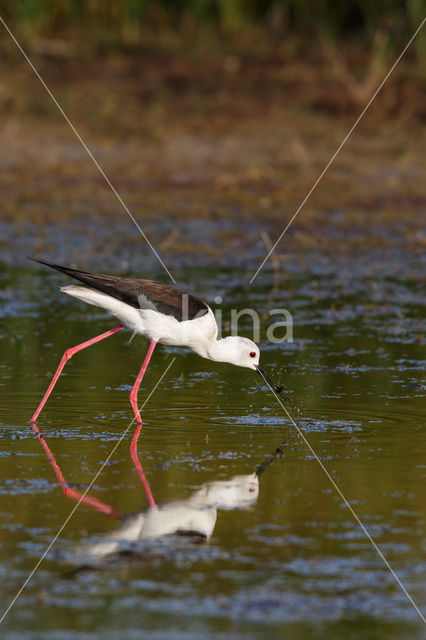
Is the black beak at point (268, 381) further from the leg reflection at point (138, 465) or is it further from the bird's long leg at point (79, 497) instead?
the bird's long leg at point (79, 497)

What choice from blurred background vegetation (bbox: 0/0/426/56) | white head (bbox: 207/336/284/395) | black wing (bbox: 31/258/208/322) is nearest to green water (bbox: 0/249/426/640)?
white head (bbox: 207/336/284/395)

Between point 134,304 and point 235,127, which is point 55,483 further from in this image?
point 235,127

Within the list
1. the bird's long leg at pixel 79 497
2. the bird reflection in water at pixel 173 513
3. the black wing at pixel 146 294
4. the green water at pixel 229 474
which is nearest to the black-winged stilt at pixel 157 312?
the black wing at pixel 146 294

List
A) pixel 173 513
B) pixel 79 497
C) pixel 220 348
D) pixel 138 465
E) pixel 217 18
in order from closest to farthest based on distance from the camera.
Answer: pixel 173 513 → pixel 79 497 → pixel 138 465 → pixel 220 348 → pixel 217 18

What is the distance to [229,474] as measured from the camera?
561cm

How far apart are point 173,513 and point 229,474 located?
2.09ft

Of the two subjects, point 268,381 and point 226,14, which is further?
point 226,14

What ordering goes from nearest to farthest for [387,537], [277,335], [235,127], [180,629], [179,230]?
[180,629] → [387,537] → [277,335] → [179,230] → [235,127]

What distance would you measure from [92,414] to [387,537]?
241 cm

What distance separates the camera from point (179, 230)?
12.8m

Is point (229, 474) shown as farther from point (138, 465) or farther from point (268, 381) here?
point (268, 381)

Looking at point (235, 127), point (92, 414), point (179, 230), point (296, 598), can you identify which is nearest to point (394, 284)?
point (179, 230)

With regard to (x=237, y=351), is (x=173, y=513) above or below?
below

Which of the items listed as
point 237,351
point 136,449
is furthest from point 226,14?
point 136,449
